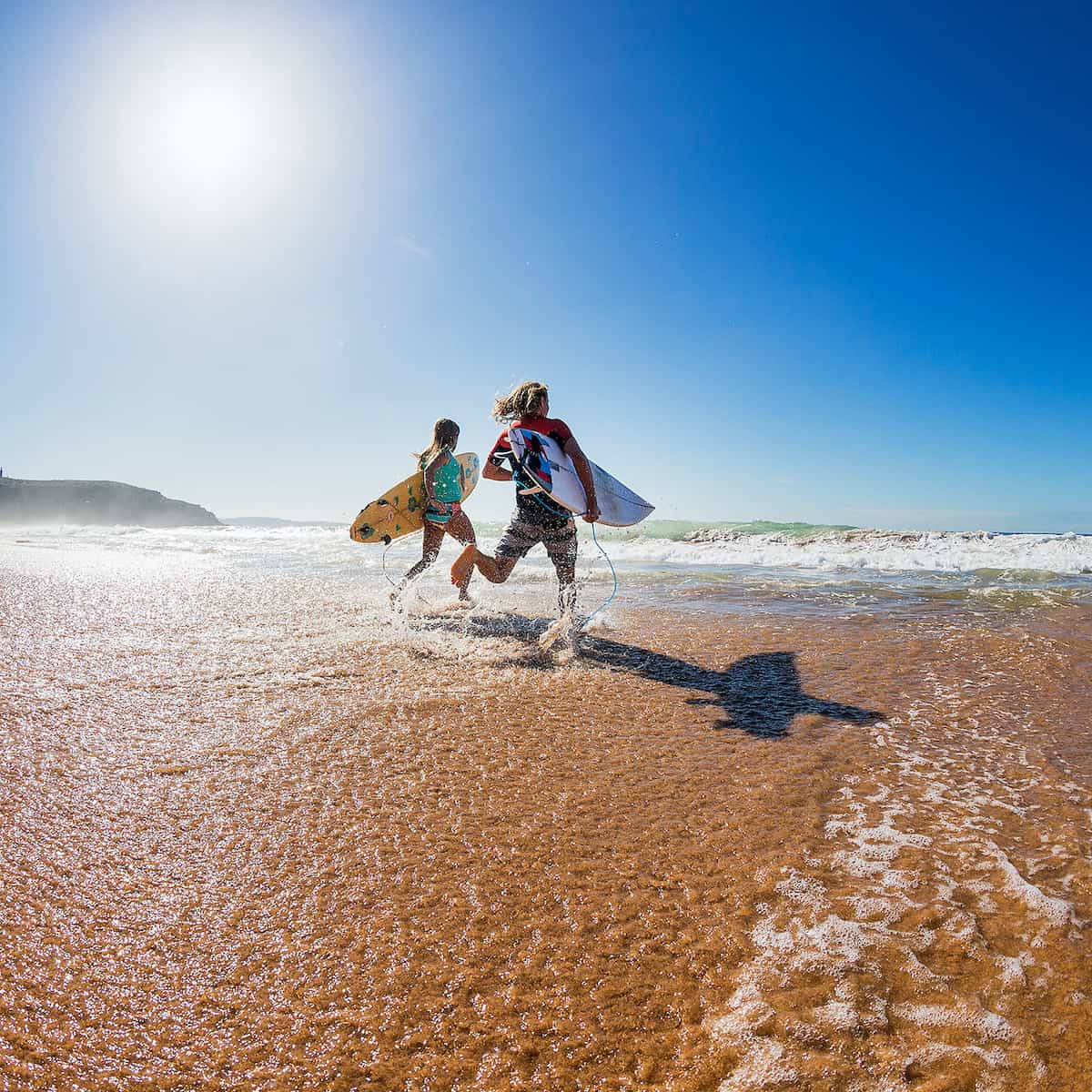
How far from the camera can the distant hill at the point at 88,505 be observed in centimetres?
6544

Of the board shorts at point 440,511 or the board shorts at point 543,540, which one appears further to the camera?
the board shorts at point 440,511

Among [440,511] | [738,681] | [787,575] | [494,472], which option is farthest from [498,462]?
[787,575]

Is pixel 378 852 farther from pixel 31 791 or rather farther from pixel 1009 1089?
pixel 1009 1089

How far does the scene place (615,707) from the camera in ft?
9.58

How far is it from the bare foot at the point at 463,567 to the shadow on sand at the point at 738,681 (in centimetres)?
94

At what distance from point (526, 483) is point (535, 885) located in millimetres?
3713

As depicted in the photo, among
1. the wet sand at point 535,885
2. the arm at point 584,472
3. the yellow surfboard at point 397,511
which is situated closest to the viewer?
the wet sand at point 535,885

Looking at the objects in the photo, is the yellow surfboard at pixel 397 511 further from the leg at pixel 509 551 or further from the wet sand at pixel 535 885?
the wet sand at pixel 535 885

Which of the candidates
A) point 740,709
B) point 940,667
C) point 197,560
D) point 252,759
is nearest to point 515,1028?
point 252,759

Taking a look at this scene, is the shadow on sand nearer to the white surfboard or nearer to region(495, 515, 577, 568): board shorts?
region(495, 515, 577, 568): board shorts

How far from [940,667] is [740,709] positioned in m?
1.61

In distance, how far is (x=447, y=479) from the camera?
249 inches

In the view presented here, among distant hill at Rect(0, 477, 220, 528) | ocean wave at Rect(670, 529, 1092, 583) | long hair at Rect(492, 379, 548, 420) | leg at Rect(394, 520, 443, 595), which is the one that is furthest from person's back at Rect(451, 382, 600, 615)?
distant hill at Rect(0, 477, 220, 528)

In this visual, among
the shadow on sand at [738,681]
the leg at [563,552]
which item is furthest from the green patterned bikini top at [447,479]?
the shadow on sand at [738,681]
